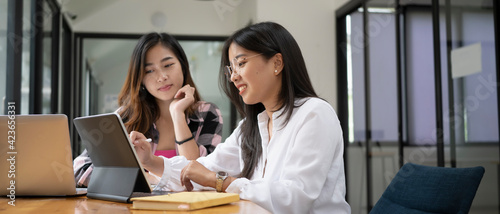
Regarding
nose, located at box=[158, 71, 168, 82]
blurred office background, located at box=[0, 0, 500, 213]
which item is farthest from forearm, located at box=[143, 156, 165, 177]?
blurred office background, located at box=[0, 0, 500, 213]

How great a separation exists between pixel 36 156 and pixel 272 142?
76 cm

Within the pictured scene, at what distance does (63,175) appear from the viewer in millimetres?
1547

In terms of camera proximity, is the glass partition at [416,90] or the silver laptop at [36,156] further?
the glass partition at [416,90]

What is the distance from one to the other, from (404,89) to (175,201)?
127 inches

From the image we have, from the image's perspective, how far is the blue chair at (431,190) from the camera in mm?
1517

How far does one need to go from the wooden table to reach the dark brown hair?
3.11 ft

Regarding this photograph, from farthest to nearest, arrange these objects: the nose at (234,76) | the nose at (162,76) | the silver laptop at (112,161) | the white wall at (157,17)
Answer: the white wall at (157,17)
the nose at (162,76)
the nose at (234,76)
the silver laptop at (112,161)

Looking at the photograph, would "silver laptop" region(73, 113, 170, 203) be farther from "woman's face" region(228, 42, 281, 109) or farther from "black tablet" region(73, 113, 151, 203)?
"woman's face" region(228, 42, 281, 109)

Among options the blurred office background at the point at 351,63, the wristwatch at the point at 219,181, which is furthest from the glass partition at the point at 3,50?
the wristwatch at the point at 219,181

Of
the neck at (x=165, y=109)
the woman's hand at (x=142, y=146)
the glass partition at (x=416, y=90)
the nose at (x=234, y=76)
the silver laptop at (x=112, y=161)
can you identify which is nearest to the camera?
the silver laptop at (x=112, y=161)

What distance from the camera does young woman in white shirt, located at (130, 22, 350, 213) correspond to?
150 centimetres

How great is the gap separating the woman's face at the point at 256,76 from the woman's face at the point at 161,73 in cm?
78

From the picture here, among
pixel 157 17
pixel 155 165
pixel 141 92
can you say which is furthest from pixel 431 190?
pixel 157 17

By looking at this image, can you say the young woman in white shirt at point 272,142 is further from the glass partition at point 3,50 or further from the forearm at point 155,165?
the glass partition at point 3,50
